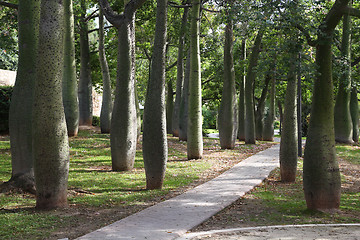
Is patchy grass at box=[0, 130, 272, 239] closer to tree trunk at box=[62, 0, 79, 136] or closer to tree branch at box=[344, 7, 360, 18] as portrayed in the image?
tree trunk at box=[62, 0, 79, 136]

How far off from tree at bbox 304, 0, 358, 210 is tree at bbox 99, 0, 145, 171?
5.91 metres

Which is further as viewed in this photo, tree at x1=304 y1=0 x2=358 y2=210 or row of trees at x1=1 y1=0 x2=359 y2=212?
tree at x1=304 y1=0 x2=358 y2=210

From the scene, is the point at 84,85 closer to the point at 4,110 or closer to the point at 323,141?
the point at 4,110

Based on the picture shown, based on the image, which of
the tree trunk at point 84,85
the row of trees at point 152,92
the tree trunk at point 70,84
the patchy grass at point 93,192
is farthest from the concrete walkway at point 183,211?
the tree trunk at point 84,85

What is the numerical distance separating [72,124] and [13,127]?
357 inches

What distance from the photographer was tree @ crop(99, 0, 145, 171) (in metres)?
12.3

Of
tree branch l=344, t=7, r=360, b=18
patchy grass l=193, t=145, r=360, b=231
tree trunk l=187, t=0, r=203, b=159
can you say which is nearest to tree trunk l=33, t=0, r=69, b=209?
patchy grass l=193, t=145, r=360, b=231

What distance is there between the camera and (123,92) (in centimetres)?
1241

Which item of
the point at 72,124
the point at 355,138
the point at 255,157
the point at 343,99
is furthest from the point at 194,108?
the point at 355,138

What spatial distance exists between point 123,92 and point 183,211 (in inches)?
209

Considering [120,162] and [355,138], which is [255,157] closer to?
[120,162]

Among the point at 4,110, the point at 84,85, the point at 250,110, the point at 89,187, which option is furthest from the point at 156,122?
the point at 250,110

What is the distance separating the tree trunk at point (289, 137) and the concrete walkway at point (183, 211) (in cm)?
80

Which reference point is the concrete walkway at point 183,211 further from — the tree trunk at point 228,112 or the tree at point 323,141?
the tree trunk at point 228,112
